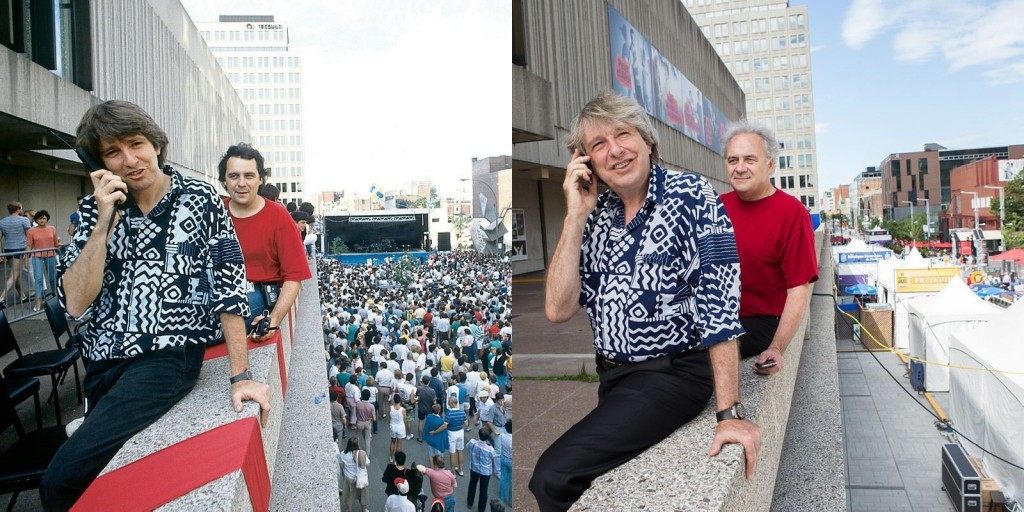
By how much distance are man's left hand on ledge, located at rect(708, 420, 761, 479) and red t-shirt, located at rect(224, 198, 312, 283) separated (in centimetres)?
244

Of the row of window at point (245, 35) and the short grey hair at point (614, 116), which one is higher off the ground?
the row of window at point (245, 35)

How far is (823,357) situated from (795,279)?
165cm

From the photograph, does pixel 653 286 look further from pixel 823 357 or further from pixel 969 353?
pixel 969 353

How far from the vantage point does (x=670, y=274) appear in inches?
69.7

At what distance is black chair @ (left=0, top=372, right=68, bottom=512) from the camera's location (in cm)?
228

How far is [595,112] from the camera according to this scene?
1848mm

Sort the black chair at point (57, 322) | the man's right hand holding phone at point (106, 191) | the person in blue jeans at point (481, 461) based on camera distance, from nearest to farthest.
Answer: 1. the man's right hand holding phone at point (106, 191)
2. the black chair at point (57, 322)
3. the person in blue jeans at point (481, 461)

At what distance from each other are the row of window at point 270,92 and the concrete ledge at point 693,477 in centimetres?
478

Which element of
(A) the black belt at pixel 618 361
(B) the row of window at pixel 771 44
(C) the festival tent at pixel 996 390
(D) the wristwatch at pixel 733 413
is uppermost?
(B) the row of window at pixel 771 44

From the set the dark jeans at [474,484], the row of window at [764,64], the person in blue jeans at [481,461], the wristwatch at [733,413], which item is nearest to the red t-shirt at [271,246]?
the wristwatch at [733,413]

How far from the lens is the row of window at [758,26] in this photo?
8862 cm

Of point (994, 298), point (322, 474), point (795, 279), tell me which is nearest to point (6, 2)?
point (322, 474)

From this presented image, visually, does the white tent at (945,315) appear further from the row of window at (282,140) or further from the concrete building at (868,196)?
the concrete building at (868,196)

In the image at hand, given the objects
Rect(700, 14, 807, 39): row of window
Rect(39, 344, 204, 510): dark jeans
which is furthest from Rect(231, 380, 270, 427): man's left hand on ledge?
Rect(700, 14, 807, 39): row of window
